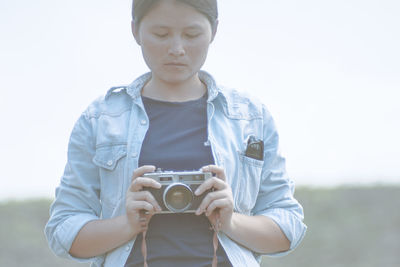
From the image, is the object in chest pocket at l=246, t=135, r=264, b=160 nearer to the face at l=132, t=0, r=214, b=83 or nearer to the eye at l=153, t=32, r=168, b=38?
the face at l=132, t=0, r=214, b=83

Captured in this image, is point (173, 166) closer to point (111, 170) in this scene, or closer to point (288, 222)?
point (111, 170)

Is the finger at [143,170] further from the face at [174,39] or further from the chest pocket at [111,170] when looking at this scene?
the face at [174,39]

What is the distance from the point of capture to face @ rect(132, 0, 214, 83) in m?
2.06

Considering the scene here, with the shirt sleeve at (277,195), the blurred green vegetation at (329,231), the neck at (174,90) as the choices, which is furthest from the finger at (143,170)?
the blurred green vegetation at (329,231)

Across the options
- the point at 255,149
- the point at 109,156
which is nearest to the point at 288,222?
the point at 255,149

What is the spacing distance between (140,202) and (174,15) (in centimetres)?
60

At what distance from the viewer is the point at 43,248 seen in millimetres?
7395

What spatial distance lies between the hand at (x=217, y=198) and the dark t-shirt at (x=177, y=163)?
0.22 feet

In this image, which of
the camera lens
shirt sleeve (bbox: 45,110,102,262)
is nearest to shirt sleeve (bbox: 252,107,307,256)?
the camera lens

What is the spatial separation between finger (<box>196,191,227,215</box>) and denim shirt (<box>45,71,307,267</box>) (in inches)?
5.0

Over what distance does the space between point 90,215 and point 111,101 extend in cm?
40

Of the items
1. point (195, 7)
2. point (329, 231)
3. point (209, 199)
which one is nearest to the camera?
point (209, 199)

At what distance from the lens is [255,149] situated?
2152mm

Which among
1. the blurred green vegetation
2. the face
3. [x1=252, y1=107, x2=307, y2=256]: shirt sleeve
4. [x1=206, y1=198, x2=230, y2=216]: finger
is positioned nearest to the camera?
[x1=206, y1=198, x2=230, y2=216]: finger
